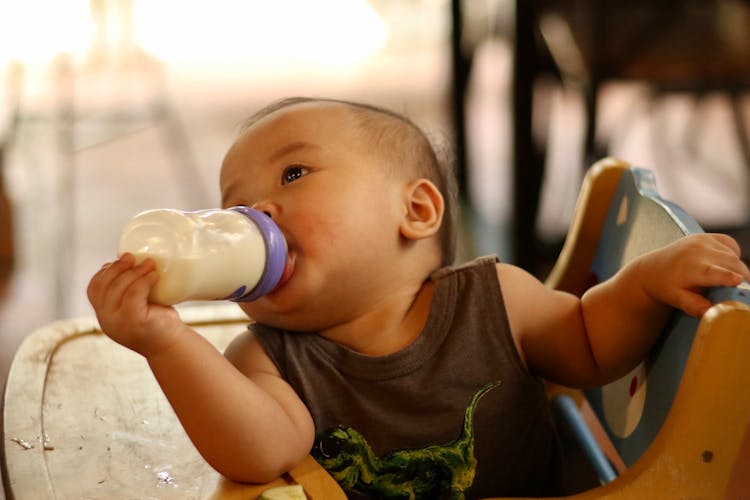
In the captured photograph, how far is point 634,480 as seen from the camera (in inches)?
27.6

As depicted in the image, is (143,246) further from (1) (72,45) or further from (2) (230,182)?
(1) (72,45)

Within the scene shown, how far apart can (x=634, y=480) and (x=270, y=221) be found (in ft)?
1.04

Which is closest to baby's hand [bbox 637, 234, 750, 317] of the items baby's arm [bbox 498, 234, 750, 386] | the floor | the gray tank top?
baby's arm [bbox 498, 234, 750, 386]

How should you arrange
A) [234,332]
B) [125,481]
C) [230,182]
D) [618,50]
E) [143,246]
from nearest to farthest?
[143,246]
[125,481]
[230,182]
[234,332]
[618,50]

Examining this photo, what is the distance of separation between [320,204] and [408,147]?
13 centimetres

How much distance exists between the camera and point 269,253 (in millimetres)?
759

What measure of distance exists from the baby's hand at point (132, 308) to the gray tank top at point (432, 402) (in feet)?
0.61

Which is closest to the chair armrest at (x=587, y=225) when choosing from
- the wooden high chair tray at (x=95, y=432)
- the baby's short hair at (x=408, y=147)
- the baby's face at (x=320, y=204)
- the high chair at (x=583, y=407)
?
the high chair at (x=583, y=407)

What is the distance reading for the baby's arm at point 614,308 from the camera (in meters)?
0.73

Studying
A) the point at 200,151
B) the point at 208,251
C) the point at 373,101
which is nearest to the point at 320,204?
the point at 208,251

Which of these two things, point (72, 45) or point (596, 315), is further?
point (72, 45)

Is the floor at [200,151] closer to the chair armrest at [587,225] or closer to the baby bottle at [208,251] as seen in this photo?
the chair armrest at [587,225]

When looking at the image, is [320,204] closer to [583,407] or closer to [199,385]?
[199,385]

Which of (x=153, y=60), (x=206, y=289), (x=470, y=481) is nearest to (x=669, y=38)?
(x=470, y=481)
